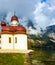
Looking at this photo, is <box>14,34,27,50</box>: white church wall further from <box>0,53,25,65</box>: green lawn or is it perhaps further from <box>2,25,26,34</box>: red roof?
<box>0,53,25,65</box>: green lawn

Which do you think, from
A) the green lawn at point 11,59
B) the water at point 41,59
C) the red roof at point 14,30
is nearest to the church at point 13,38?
the red roof at point 14,30

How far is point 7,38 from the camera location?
5253 centimetres

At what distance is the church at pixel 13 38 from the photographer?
52.0 metres

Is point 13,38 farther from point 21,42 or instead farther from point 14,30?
point 21,42

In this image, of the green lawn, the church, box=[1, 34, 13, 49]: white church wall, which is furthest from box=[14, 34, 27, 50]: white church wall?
the green lawn

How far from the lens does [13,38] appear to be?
52906mm

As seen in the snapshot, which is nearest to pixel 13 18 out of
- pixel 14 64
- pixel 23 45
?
pixel 23 45

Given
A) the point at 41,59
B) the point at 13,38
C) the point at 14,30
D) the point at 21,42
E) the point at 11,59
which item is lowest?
the point at 41,59

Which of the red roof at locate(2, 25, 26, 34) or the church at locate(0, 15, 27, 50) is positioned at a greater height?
the red roof at locate(2, 25, 26, 34)

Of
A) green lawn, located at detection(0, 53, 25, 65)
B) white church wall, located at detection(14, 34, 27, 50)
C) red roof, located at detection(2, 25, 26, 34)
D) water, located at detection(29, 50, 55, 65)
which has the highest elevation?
red roof, located at detection(2, 25, 26, 34)

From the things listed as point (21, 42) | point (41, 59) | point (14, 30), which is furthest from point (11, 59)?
point (14, 30)

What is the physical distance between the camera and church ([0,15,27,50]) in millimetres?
52031

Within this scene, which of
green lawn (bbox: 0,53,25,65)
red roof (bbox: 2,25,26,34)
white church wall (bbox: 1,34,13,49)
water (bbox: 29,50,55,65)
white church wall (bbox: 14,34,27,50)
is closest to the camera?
green lawn (bbox: 0,53,25,65)

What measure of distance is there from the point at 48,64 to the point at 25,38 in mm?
11090
